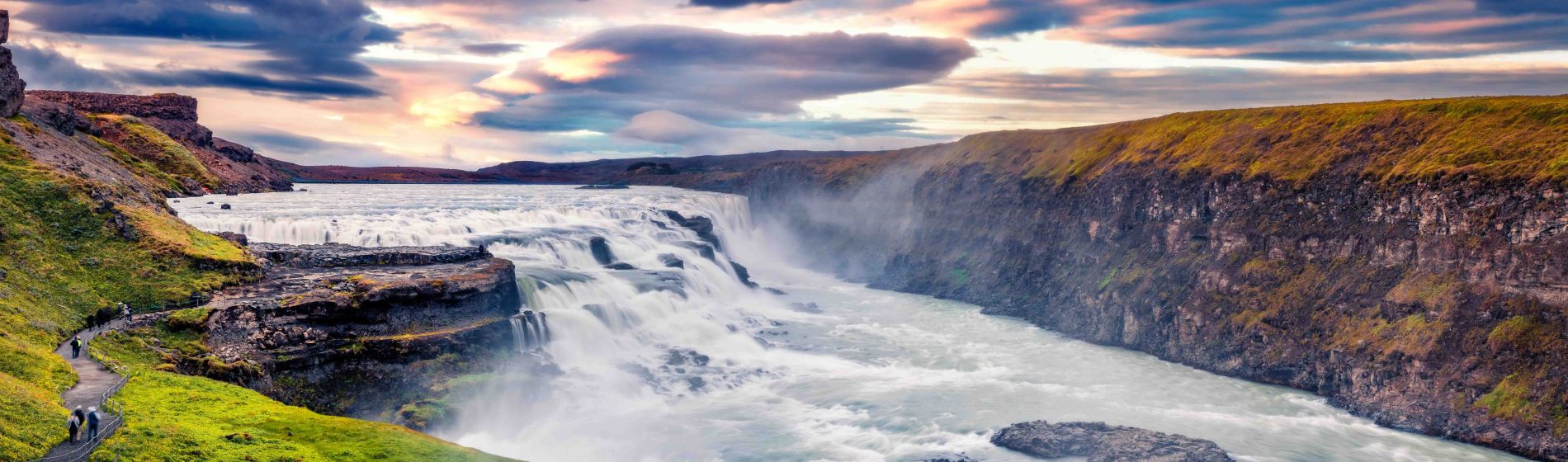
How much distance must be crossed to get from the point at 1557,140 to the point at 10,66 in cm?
7542

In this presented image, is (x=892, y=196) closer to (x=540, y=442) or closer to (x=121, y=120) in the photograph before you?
(x=540, y=442)

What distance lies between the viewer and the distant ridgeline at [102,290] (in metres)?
19.4

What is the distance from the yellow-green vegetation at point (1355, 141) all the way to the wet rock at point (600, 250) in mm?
31453

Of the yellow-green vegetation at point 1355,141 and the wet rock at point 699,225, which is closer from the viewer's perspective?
the yellow-green vegetation at point 1355,141

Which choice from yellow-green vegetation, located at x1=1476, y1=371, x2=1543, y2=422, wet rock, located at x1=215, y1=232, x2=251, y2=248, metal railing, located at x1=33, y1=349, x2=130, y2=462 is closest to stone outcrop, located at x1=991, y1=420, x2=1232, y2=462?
yellow-green vegetation, located at x1=1476, y1=371, x2=1543, y2=422

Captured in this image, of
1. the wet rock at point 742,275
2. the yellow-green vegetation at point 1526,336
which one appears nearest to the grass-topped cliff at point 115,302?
the yellow-green vegetation at point 1526,336

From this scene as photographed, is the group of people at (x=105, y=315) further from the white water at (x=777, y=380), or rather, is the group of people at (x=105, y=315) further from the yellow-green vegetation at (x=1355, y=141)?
the yellow-green vegetation at (x=1355, y=141)

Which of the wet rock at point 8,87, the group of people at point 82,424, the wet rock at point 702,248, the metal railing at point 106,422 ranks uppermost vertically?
the wet rock at point 8,87

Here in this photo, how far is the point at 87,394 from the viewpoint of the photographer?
21.5 meters

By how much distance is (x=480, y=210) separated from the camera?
64.2m

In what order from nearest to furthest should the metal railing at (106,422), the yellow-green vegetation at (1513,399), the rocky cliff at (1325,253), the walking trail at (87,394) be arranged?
the metal railing at (106,422)
the walking trail at (87,394)
the yellow-green vegetation at (1513,399)
the rocky cliff at (1325,253)

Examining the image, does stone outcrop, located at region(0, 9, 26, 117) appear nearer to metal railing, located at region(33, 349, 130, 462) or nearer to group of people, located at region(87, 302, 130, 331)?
group of people, located at region(87, 302, 130, 331)

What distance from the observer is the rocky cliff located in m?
31.0

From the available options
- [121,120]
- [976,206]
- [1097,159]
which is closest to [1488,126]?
[1097,159]
